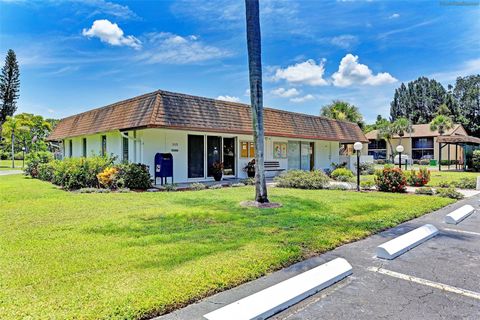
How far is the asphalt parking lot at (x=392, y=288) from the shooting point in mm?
3152

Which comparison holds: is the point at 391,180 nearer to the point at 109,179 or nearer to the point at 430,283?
the point at 430,283

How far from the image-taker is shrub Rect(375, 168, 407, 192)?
12.4 meters

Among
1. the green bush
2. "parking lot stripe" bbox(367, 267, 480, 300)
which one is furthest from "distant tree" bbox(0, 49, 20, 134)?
"parking lot stripe" bbox(367, 267, 480, 300)

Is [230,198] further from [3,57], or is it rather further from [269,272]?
[3,57]

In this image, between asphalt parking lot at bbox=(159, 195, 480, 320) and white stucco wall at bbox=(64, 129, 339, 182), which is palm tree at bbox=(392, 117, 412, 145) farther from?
→ asphalt parking lot at bbox=(159, 195, 480, 320)

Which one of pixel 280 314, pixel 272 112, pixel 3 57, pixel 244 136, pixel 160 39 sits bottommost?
pixel 280 314

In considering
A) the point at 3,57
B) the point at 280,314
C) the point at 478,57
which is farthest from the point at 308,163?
the point at 3,57

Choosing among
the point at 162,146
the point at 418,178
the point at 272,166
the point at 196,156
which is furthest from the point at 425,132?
the point at 162,146

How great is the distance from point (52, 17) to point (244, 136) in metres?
10.1

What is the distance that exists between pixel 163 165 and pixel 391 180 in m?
9.25

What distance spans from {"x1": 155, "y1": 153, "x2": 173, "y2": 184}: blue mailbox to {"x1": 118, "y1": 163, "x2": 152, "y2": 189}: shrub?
0.94 m

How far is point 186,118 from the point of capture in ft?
45.7

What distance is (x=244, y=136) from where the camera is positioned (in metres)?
17.4

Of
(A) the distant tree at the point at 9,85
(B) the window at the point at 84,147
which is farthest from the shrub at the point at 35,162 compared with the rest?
(A) the distant tree at the point at 9,85
